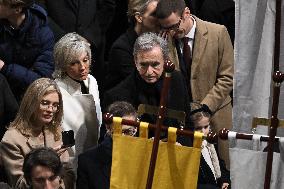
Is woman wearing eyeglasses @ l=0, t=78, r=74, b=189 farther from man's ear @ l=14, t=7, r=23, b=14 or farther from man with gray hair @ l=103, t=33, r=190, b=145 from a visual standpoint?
man's ear @ l=14, t=7, r=23, b=14

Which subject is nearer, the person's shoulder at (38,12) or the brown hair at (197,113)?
the brown hair at (197,113)

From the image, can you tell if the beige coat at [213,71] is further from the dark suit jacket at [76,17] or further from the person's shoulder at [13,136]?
the person's shoulder at [13,136]

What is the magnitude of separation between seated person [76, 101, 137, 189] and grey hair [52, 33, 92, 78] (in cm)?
82

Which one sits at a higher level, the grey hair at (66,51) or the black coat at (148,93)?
the grey hair at (66,51)

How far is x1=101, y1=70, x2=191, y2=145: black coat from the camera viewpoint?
6.69 metres

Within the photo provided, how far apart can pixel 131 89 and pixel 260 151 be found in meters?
2.12

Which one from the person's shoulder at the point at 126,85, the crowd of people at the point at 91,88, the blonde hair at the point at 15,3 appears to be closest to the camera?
the crowd of people at the point at 91,88

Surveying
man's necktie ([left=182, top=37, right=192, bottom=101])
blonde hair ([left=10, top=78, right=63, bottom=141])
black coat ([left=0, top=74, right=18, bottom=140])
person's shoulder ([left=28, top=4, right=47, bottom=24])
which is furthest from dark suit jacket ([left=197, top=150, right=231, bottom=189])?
person's shoulder ([left=28, top=4, right=47, bottom=24])

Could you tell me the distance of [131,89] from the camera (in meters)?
6.80

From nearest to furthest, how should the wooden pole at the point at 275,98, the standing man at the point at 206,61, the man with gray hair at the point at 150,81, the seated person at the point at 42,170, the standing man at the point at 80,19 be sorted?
the wooden pole at the point at 275,98 → the seated person at the point at 42,170 → the man with gray hair at the point at 150,81 → the standing man at the point at 206,61 → the standing man at the point at 80,19

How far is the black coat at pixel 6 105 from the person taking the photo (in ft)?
22.1

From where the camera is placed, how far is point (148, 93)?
674cm

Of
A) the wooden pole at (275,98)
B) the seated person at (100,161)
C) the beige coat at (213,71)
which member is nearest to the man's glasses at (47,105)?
the seated person at (100,161)

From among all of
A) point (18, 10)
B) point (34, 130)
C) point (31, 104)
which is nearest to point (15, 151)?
point (34, 130)
